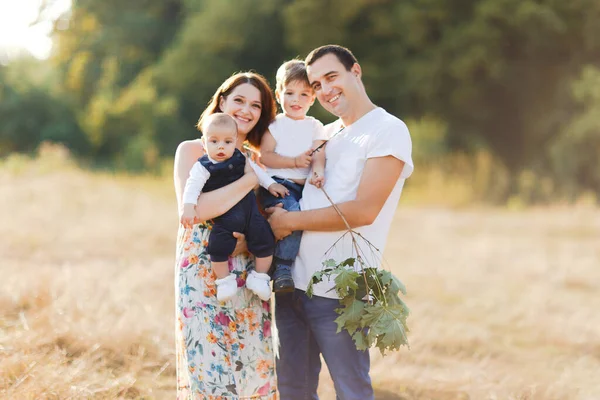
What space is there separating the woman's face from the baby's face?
0.73ft

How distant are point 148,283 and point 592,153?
10868mm

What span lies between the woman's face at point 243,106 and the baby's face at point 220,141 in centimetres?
22

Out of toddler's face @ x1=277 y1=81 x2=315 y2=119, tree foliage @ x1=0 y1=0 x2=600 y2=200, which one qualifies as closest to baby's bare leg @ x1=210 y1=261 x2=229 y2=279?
toddler's face @ x1=277 y1=81 x2=315 y2=119

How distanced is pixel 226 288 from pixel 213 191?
1.30ft

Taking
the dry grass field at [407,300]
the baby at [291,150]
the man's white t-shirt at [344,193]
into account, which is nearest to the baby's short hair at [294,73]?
the baby at [291,150]

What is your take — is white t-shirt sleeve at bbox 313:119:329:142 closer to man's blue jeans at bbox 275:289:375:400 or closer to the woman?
the woman

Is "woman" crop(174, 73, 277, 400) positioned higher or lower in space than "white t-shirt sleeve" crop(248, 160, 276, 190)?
lower

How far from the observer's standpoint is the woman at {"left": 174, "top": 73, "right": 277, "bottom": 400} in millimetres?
2789

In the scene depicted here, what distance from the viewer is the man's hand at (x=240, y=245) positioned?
276 centimetres

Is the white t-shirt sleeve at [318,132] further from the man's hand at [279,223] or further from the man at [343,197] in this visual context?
A: the man's hand at [279,223]

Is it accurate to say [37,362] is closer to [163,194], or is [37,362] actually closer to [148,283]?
[148,283]

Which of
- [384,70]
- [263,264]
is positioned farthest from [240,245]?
[384,70]

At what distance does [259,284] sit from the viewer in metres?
2.79

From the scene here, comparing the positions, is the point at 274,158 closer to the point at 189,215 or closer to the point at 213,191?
the point at 213,191
